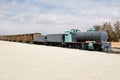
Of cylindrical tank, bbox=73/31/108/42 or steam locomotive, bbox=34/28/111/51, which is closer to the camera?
steam locomotive, bbox=34/28/111/51

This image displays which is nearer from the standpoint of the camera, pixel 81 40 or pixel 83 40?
pixel 83 40

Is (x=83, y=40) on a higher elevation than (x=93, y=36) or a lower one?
lower

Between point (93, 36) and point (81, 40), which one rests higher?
point (93, 36)

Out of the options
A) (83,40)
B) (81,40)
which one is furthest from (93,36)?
(81,40)

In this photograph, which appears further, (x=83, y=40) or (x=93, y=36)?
(x=83, y=40)

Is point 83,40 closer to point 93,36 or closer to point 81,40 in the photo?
point 81,40

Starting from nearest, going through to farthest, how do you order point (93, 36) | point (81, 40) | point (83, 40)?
1. point (93, 36)
2. point (83, 40)
3. point (81, 40)

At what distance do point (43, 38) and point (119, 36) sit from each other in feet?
102

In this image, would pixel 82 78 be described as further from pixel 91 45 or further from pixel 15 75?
pixel 91 45

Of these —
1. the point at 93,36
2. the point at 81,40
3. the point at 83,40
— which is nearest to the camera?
the point at 93,36

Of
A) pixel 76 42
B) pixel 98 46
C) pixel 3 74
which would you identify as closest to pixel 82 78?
pixel 3 74

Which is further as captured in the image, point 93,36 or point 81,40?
point 81,40

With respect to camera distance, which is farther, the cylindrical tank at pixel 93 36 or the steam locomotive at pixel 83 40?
the cylindrical tank at pixel 93 36

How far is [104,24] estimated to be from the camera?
243 feet
